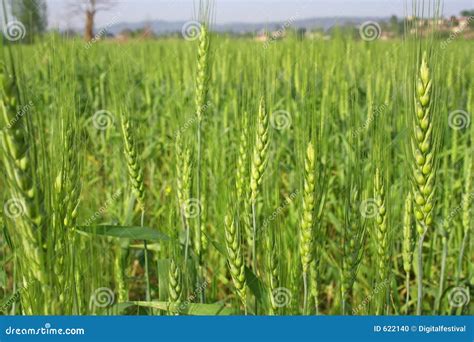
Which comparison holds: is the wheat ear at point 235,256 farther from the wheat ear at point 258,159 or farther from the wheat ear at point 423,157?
the wheat ear at point 423,157

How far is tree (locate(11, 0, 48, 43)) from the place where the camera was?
108 cm

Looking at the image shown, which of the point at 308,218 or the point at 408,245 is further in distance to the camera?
the point at 408,245

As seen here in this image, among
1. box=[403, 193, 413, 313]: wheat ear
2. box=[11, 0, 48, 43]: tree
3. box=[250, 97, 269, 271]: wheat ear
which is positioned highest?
box=[11, 0, 48, 43]: tree

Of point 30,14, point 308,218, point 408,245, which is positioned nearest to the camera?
point 30,14

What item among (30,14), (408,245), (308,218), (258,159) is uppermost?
(30,14)

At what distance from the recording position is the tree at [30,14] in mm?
1085

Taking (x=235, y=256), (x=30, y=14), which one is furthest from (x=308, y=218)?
(x=30, y=14)

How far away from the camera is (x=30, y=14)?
1.10 meters

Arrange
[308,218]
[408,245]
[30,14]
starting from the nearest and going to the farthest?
[30,14] < [308,218] < [408,245]

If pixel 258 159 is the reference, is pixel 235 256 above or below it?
below

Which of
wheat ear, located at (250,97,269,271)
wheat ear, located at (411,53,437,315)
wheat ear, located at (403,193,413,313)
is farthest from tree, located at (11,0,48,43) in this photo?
wheat ear, located at (403,193,413,313)

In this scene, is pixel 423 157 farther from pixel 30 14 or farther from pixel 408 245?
pixel 30 14

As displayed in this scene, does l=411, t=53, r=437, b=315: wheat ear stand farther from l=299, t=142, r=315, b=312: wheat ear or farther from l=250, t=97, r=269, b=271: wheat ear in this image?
l=250, t=97, r=269, b=271: wheat ear

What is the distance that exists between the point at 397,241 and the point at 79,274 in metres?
1.49
